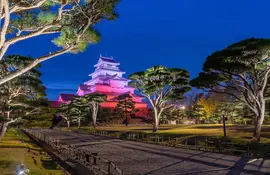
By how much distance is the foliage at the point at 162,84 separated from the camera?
32688 mm

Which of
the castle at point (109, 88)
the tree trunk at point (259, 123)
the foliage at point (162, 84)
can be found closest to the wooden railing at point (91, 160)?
the tree trunk at point (259, 123)

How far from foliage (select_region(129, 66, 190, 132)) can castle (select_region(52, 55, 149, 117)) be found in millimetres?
43199

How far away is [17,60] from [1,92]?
4537 mm

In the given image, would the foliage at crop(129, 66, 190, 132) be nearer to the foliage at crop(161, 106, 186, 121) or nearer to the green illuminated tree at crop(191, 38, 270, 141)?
the green illuminated tree at crop(191, 38, 270, 141)

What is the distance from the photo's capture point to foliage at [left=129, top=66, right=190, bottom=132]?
107 ft

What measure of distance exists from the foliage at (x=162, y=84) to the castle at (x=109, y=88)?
43.2 meters

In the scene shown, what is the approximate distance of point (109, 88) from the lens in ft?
287

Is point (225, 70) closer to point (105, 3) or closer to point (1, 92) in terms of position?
point (105, 3)

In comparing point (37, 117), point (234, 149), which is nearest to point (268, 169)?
point (234, 149)

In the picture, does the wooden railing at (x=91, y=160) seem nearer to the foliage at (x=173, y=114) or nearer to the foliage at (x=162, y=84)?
the foliage at (x=162, y=84)

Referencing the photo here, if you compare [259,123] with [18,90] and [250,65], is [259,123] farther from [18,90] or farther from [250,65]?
[18,90]

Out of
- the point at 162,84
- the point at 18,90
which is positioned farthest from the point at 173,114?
the point at 18,90

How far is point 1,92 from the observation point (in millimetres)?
21516

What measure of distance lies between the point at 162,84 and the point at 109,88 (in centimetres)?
5630
